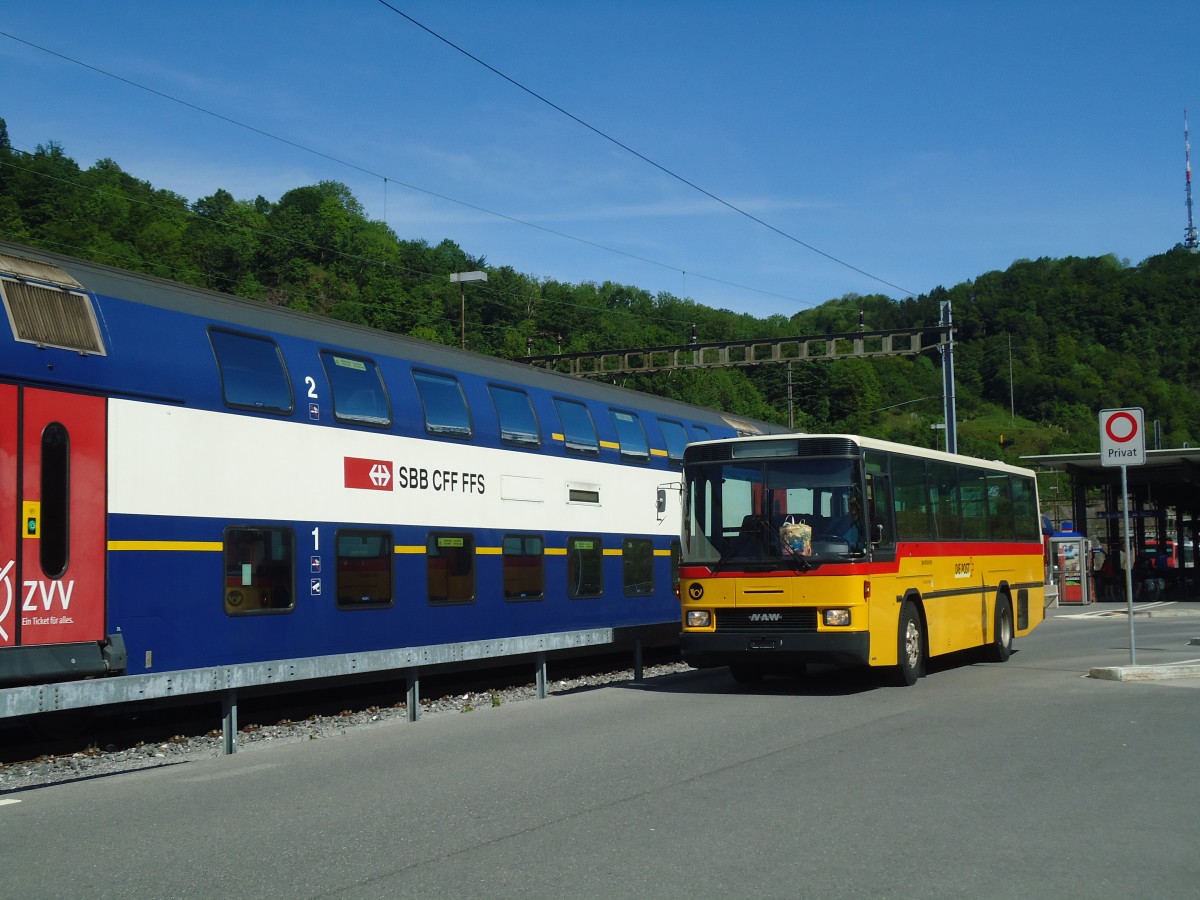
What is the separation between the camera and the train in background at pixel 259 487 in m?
10.9

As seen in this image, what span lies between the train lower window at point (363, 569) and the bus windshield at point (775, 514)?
3.55m

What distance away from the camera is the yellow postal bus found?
575 inches

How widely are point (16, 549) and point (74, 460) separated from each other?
3.04ft

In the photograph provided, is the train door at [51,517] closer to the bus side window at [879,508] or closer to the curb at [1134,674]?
the bus side window at [879,508]

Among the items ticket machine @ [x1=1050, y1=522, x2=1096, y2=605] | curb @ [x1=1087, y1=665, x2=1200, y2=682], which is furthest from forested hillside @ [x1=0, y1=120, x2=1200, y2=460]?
curb @ [x1=1087, y1=665, x2=1200, y2=682]

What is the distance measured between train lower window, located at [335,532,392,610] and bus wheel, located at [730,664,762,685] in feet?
15.0

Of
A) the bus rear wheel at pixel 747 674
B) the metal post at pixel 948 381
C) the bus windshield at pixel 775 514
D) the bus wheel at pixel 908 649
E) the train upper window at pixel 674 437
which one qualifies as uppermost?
the metal post at pixel 948 381

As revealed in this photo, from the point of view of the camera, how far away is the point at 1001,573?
20078 millimetres

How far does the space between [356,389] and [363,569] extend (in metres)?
2.04

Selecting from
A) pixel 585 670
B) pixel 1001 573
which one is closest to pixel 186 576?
pixel 585 670

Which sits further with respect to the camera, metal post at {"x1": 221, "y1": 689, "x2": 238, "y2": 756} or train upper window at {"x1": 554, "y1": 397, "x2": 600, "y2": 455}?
train upper window at {"x1": 554, "y1": 397, "x2": 600, "y2": 455}

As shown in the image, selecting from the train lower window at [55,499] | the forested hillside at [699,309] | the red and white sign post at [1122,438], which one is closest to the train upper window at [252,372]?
the train lower window at [55,499]

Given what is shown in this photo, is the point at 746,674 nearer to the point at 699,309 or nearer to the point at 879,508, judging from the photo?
the point at 879,508

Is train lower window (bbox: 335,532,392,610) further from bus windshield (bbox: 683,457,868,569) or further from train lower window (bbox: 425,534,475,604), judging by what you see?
bus windshield (bbox: 683,457,868,569)
